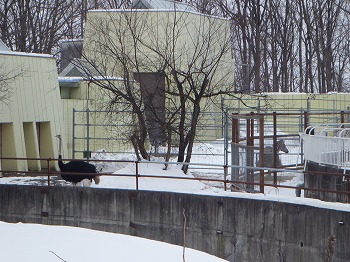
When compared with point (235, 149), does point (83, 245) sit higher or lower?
lower

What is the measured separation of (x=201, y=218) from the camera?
20094mm

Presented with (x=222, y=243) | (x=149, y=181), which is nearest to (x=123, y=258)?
(x=222, y=243)

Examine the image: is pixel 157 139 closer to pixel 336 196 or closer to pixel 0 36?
pixel 336 196

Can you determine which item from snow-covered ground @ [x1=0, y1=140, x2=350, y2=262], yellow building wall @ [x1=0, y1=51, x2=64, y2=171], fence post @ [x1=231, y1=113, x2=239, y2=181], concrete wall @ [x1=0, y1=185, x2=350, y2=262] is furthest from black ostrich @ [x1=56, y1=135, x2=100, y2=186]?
yellow building wall @ [x1=0, y1=51, x2=64, y2=171]

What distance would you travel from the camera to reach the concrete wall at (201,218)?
55.9 feet

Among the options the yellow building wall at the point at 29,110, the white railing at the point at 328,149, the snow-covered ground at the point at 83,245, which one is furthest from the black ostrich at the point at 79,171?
the white railing at the point at 328,149

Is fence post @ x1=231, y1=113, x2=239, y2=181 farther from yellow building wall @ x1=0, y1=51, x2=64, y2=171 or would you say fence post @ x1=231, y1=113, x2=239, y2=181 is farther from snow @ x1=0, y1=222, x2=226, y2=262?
yellow building wall @ x1=0, y1=51, x2=64, y2=171

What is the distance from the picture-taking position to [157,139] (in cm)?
2794

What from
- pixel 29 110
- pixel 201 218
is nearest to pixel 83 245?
pixel 201 218

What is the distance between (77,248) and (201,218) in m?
7.08

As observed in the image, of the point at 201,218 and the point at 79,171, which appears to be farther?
the point at 79,171

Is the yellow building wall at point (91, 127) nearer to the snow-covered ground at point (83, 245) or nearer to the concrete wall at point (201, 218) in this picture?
the concrete wall at point (201, 218)

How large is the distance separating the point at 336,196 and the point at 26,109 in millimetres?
14475

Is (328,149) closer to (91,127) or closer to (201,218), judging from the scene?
(201,218)
